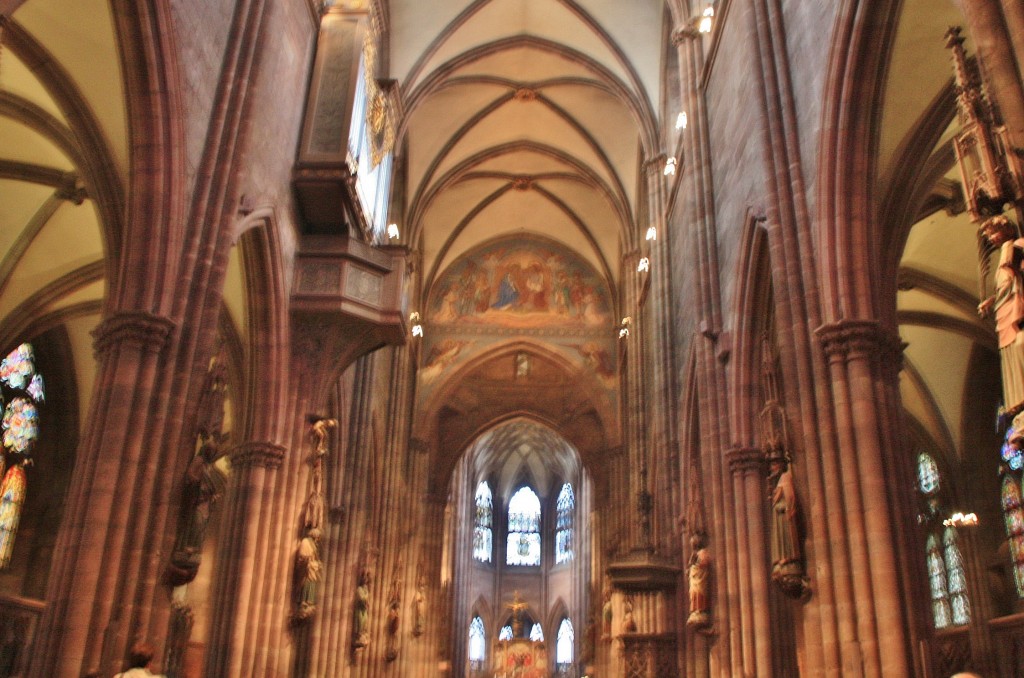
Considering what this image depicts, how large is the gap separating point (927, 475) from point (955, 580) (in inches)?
93.9

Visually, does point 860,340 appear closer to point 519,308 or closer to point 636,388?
point 636,388

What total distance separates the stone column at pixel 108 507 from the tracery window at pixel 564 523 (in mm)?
36278

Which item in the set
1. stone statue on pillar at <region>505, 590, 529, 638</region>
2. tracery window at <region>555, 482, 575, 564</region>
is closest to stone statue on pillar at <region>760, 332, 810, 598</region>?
stone statue on pillar at <region>505, 590, 529, 638</region>

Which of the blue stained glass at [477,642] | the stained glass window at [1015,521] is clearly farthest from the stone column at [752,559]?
the blue stained glass at [477,642]

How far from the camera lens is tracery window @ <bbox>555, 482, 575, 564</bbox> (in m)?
44.4

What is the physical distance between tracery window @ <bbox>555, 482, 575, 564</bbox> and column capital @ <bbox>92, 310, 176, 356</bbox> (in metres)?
36.2

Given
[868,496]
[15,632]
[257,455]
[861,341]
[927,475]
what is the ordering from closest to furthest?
1. [868,496]
2. [861,341]
3. [257,455]
4. [15,632]
5. [927,475]

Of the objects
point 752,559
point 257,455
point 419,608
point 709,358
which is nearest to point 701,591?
point 752,559

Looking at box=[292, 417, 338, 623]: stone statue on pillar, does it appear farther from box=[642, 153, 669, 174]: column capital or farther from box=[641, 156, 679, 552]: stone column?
box=[642, 153, 669, 174]: column capital

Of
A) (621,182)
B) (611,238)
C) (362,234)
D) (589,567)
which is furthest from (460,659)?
(362,234)

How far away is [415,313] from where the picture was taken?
28828 mm

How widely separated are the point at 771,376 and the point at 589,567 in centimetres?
2946

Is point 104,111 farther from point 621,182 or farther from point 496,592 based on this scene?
point 496,592

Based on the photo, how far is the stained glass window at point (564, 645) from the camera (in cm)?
4238
